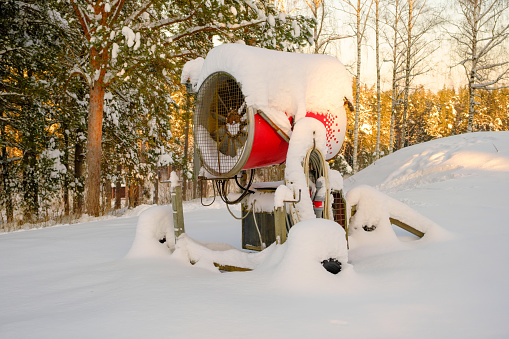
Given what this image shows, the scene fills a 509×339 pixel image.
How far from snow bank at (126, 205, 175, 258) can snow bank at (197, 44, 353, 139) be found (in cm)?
170

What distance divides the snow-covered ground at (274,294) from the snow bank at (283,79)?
68.5 inches

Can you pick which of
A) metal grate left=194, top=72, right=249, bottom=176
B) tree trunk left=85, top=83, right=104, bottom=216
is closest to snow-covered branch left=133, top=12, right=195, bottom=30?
tree trunk left=85, top=83, right=104, bottom=216

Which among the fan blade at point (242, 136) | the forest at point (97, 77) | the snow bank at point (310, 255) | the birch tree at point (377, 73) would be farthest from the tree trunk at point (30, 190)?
the birch tree at point (377, 73)

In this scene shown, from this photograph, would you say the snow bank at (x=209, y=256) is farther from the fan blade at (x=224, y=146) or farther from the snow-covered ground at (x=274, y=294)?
the fan blade at (x=224, y=146)

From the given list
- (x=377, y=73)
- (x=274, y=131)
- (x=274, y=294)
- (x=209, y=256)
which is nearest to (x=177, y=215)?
(x=209, y=256)

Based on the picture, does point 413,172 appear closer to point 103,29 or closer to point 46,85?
point 103,29

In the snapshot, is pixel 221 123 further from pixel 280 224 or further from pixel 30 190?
pixel 30 190

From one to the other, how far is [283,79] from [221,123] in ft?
3.52

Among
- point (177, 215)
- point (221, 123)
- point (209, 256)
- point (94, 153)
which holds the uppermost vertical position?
point (94, 153)

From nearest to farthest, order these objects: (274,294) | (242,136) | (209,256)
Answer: (274,294) → (209,256) → (242,136)

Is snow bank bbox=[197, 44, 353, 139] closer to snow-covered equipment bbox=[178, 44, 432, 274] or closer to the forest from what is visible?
snow-covered equipment bbox=[178, 44, 432, 274]

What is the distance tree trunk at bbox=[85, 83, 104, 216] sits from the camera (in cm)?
943

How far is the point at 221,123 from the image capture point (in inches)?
192

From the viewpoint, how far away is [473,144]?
11641 mm
